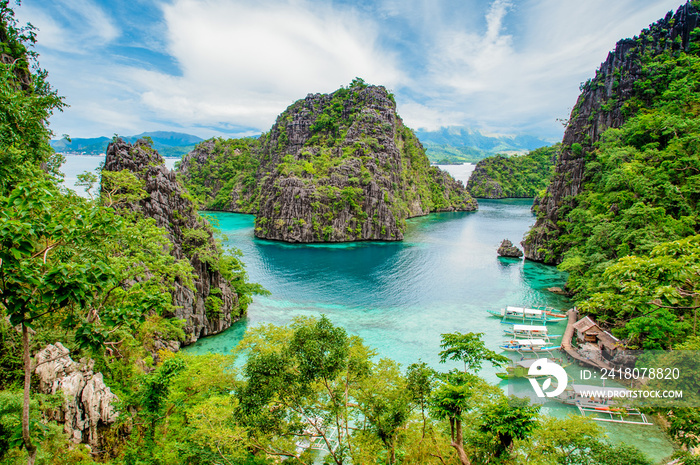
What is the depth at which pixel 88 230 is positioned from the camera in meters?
6.70

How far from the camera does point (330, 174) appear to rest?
66438 millimetres

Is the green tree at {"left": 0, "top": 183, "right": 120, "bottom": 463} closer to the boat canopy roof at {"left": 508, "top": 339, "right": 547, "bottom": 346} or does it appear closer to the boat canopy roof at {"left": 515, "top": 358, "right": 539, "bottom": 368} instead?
the boat canopy roof at {"left": 515, "top": 358, "right": 539, "bottom": 368}

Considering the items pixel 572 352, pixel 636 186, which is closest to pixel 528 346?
pixel 572 352

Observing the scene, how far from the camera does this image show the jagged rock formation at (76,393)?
31.7ft

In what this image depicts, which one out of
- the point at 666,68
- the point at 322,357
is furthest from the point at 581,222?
the point at 322,357

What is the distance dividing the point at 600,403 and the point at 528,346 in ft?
22.6

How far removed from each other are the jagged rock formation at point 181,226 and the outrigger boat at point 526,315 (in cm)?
2438

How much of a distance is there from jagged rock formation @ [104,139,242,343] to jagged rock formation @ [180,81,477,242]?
113 ft

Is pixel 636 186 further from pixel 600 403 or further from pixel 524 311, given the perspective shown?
pixel 600 403

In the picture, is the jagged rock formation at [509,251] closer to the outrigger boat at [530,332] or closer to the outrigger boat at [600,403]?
the outrigger boat at [530,332]

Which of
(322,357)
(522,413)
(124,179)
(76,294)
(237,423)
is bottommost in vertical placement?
(237,423)

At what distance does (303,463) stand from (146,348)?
1100cm

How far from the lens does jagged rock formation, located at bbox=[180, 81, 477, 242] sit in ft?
204

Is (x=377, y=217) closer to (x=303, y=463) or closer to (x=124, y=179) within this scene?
(x=124, y=179)
